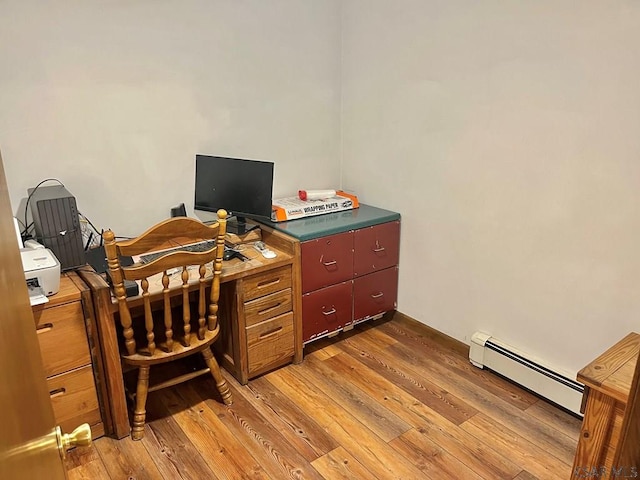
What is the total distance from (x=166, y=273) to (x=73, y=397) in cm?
62

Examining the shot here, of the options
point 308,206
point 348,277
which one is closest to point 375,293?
point 348,277

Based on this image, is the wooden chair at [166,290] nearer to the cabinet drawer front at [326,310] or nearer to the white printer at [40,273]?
the white printer at [40,273]

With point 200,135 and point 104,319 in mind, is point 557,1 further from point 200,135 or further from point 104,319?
point 104,319

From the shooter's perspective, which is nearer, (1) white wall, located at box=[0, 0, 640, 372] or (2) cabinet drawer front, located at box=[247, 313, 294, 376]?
(1) white wall, located at box=[0, 0, 640, 372]

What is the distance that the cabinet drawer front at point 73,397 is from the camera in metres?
2.02

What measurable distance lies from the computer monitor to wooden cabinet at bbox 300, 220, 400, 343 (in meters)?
0.33

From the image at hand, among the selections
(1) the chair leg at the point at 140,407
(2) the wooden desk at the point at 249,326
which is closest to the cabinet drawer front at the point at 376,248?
(2) the wooden desk at the point at 249,326

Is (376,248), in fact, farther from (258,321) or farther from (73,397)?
(73,397)

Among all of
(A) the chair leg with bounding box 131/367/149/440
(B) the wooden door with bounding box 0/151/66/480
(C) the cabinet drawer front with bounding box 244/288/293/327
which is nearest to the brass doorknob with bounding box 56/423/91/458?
(B) the wooden door with bounding box 0/151/66/480

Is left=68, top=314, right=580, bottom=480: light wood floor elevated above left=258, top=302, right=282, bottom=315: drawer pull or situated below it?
below

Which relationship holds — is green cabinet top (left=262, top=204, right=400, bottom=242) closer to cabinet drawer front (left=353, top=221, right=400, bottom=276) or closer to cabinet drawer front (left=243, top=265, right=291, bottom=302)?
cabinet drawer front (left=353, top=221, right=400, bottom=276)

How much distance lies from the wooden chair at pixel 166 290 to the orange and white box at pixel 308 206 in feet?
1.90

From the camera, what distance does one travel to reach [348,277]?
2820mm

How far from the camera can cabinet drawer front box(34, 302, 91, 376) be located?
6.30ft
